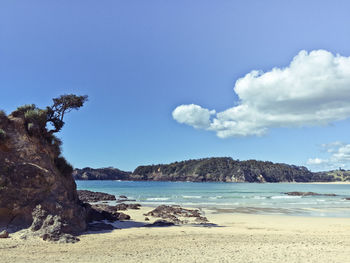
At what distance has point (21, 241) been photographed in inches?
451

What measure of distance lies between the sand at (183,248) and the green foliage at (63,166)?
439cm

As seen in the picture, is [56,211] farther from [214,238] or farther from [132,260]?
[214,238]

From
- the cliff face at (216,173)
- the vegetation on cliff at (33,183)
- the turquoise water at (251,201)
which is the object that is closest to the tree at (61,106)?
the vegetation on cliff at (33,183)

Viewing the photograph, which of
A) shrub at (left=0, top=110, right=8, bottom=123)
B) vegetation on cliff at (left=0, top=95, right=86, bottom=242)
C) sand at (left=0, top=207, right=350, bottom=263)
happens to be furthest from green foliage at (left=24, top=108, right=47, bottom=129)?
sand at (left=0, top=207, right=350, bottom=263)

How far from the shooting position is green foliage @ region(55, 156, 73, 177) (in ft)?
52.5

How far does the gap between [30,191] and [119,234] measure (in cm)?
463

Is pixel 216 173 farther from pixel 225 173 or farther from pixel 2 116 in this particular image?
pixel 2 116

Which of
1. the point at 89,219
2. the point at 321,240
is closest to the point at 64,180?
the point at 89,219

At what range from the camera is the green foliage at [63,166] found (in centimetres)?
1600

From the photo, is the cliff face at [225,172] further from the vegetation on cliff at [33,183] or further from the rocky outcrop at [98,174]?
the vegetation on cliff at [33,183]

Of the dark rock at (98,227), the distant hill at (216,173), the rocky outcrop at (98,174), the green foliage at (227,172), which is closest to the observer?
the dark rock at (98,227)

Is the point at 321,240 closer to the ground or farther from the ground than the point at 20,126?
closer to the ground

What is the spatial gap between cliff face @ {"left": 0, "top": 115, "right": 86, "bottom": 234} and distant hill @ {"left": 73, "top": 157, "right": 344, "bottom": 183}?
6269 inches

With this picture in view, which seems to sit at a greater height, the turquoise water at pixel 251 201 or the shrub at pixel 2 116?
the shrub at pixel 2 116
